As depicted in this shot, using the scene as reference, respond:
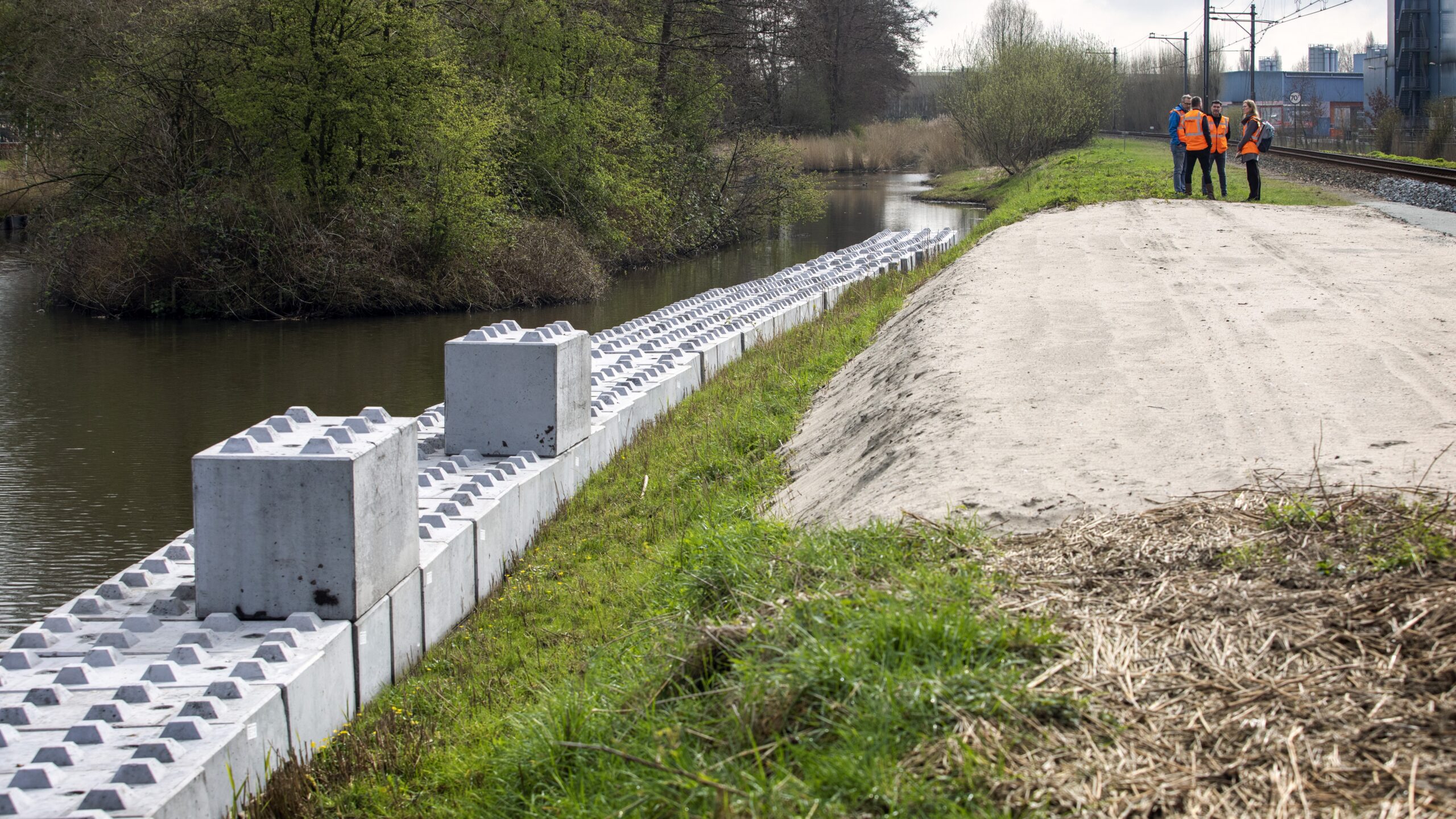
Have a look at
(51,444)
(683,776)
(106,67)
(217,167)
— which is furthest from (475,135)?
(683,776)

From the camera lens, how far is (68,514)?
31.4 ft

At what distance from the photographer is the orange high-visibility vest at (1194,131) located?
68.0ft

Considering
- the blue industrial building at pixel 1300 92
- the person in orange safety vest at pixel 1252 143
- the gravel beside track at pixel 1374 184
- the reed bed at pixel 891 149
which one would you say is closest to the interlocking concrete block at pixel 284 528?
the person in orange safety vest at pixel 1252 143

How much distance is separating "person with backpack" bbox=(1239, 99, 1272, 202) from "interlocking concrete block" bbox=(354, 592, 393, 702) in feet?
59.4

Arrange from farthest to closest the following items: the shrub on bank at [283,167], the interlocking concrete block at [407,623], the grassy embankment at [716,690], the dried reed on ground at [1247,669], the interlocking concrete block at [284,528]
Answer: the shrub on bank at [283,167], the interlocking concrete block at [407,623], the interlocking concrete block at [284,528], the grassy embankment at [716,690], the dried reed on ground at [1247,669]

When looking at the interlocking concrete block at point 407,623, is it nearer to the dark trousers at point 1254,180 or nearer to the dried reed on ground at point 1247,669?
the dried reed on ground at point 1247,669

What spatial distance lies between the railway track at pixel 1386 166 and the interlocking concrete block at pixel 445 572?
72.0ft

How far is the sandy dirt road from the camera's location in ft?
17.0

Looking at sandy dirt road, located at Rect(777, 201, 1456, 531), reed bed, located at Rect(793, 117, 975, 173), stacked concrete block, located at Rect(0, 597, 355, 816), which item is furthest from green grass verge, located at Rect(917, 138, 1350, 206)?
stacked concrete block, located at Rect(0, 597, 355, 816)

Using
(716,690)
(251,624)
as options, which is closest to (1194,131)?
(251,624)

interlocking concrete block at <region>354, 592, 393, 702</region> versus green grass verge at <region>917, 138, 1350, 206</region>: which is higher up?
green grass verge at <region>917, 138, 1350, 206</region>

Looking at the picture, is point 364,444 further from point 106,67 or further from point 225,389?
point 106,67

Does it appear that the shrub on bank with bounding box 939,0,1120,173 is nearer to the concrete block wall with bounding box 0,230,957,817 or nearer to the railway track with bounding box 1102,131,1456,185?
the railway track with bounding box 1102,131,1456,185

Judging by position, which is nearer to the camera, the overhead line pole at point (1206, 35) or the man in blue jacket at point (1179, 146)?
the man in blue jacket at point (1179, 146)
